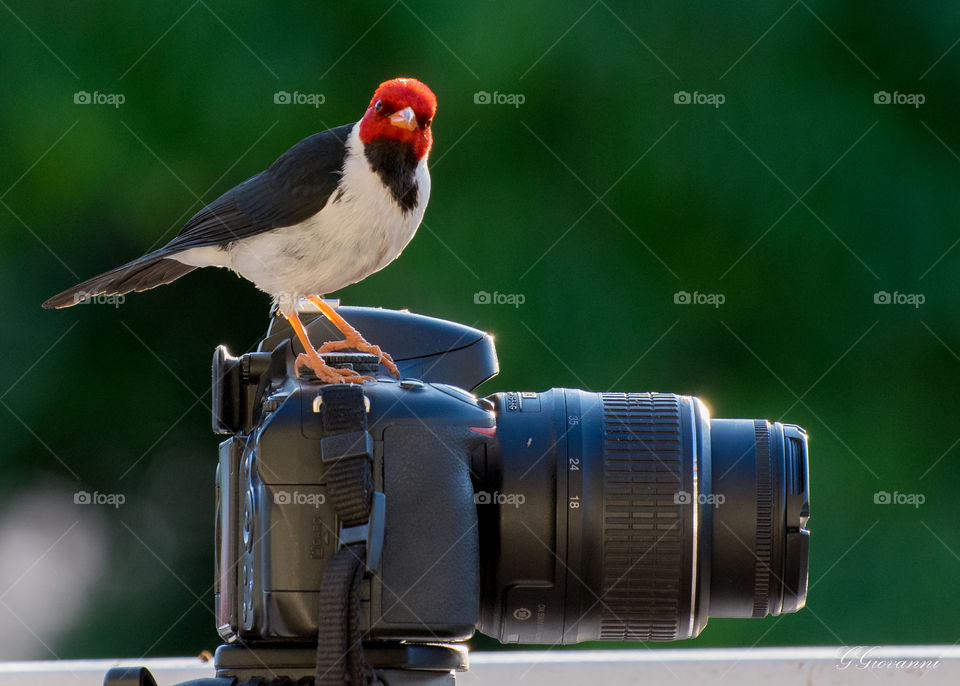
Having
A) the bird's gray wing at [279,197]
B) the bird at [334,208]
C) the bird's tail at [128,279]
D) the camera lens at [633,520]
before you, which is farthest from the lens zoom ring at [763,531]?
the bird's tail at [128,279]

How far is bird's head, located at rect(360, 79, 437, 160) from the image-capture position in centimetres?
218

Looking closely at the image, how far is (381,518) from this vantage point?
1709mm

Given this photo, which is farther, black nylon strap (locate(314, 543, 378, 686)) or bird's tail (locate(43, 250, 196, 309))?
bird's tail (locate(43, 250, 196, 309))

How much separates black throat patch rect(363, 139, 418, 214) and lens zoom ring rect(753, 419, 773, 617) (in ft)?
2.29

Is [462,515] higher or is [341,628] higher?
[462,515]

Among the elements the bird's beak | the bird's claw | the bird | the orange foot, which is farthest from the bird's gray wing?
the bird's claw

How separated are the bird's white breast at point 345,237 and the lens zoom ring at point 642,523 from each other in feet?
1.70

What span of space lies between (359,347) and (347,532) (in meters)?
0.43

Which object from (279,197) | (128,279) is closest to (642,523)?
(279,197)

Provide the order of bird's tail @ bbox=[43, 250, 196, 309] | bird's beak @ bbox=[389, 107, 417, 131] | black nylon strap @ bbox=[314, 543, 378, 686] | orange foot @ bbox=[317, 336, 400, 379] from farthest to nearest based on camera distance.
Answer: bird's tail @ bbox=[43, 250, 196, 309] < bird's beak @ bbox=[389, 107, 417, 131] < orange foot @ bbox=[317, 336, 400, 379] < black nylon strap @ bbox=[314, 543, 378, 686]

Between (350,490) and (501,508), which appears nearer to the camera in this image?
(350,490)

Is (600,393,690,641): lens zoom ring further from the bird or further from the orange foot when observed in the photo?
the bird

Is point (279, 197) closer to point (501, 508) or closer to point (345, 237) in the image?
point (345, 237)

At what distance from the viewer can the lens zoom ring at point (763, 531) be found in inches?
74.9
